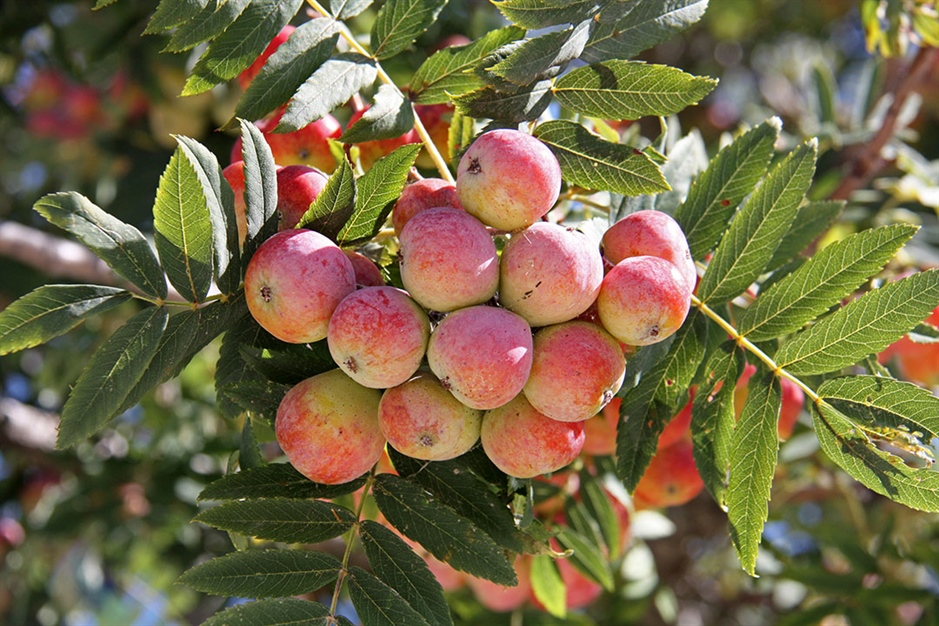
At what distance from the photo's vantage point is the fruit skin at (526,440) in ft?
4.04

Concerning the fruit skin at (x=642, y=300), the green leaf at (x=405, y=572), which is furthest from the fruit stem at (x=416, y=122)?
the green leaf at (x=405, y=572)

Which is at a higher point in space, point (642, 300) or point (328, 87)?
point (328, 87)

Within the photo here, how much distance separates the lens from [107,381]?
116cm

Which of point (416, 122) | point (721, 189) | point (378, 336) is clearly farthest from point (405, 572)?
point (721, 189)

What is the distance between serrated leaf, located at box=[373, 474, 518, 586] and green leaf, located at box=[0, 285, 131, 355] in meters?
0.49

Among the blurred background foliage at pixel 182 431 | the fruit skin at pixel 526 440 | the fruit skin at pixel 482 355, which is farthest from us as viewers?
the blurred background foliage at pixel 182 431

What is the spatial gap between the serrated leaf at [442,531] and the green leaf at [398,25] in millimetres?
742

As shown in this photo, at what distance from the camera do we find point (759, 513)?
127 centimetres

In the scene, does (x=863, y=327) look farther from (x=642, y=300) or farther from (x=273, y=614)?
(x=273, y=614)

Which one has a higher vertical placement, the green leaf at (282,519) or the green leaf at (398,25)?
the green leaf at (398,25)

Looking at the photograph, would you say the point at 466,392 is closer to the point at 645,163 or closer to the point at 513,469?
the point at 513,469

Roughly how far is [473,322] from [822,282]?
0.59 m

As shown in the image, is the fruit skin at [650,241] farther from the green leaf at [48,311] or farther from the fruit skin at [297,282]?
the green leaf at [48,311]

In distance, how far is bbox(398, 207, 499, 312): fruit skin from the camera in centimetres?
A: 117
